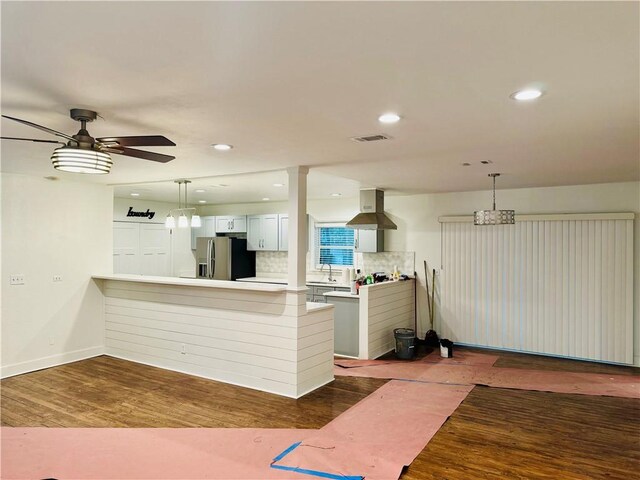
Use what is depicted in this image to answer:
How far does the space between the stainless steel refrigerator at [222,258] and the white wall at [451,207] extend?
1.06 m

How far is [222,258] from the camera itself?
848 centimetres

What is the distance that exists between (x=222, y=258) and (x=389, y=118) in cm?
630

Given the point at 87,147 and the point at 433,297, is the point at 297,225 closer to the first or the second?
the point at 87,147

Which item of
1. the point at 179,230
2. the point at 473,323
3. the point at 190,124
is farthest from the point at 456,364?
the point at 179,230

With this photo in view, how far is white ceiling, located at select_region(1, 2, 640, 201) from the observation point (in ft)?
5.05

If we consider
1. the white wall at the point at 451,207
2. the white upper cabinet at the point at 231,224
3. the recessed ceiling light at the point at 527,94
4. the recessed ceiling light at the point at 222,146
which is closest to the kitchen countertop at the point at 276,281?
the white upper cabinet at the point at 231,224

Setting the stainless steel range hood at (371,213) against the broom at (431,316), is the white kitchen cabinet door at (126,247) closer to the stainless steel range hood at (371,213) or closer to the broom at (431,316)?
the stainless steel range hood at (371,213)

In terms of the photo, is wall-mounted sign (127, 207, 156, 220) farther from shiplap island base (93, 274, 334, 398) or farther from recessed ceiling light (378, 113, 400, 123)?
recessed ceiling light (378, 113, 400, 123)

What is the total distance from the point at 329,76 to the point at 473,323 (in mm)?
5733

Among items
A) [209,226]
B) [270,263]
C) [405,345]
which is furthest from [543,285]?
[209,226]

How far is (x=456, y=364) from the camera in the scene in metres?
5.81

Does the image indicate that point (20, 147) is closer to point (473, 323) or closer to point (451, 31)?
point (451, 31)

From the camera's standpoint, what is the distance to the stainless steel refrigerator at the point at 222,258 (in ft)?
27.7

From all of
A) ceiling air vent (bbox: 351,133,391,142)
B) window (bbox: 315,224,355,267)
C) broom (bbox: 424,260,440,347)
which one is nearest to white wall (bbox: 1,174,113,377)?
window (bbox: 315,224,355,267)
